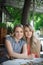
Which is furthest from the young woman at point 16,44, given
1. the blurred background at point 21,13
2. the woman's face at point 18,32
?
the blurred background at point 21,13

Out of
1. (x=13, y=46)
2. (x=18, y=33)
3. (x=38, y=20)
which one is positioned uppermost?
(x=38, y=20)

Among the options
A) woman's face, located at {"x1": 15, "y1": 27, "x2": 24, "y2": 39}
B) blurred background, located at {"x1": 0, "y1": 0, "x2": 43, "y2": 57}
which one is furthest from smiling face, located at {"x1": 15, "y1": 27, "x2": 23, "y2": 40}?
blurred background, located at {"x1": 0, "y1": 0, "x2": 43, "y2": 57}

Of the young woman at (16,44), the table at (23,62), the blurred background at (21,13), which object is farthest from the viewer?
the blurred background at (21,13)

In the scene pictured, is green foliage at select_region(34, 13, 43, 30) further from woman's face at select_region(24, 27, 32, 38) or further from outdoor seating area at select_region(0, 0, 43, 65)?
woman's face at select_region(24, 27, 32, 38)

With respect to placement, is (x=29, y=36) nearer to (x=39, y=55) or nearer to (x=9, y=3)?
(x=39, y=55)

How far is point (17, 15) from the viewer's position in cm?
196

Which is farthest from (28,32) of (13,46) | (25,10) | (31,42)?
(25,10)

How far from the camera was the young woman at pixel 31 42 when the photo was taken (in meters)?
1.71

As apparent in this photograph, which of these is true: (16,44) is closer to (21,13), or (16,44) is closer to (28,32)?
(28,32)

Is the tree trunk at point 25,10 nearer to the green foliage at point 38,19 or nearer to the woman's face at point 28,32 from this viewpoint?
the green foliage at point 38,19

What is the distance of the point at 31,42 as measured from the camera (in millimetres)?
1721

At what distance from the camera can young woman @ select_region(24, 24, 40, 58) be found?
1712 millimetres

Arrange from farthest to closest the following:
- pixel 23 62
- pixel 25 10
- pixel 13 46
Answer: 1. pixel 25 10
2. pixel 13 46
3. pixel 23 62

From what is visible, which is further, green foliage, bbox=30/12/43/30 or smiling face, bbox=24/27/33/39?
green foliage, bbox=30/12/43/30
